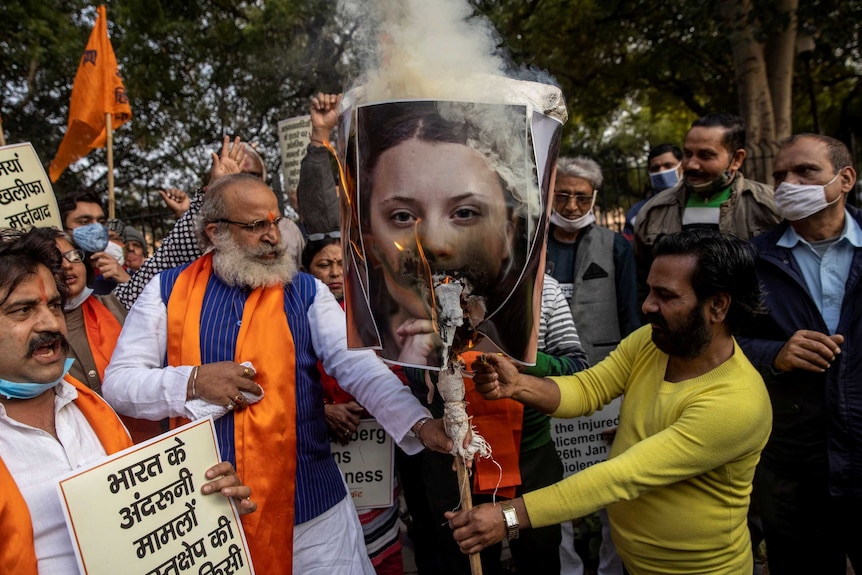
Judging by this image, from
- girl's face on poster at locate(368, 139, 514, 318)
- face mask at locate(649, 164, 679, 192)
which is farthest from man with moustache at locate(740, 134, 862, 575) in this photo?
face mask at locate(649, 164, 679, 192)

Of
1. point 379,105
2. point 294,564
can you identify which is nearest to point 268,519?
point 294,564

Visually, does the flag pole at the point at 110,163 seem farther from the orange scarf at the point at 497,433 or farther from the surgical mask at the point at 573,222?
the orange scarf at the point at 497,433

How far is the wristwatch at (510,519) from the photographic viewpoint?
2.09 m

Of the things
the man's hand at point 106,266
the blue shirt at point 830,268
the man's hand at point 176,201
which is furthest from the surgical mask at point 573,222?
the man's hand at point 106,266

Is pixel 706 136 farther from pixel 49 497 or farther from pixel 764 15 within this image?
pixel 764 15

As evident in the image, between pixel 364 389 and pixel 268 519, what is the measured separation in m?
0.59

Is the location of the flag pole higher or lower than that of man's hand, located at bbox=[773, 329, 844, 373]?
higher

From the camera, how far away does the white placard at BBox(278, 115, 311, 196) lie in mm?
5836

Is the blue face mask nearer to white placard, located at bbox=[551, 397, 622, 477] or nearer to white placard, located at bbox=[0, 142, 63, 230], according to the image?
white placard, located at bbox=[0, 142, 63, 230]

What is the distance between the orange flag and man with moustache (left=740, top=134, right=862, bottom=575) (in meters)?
4.56

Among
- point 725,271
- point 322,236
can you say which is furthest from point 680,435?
point 322,236

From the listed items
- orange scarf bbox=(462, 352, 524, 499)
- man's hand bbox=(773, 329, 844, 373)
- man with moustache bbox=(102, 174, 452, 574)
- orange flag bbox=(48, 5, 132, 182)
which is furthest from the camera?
orange flag bbox=(48, 5, 132, 182)

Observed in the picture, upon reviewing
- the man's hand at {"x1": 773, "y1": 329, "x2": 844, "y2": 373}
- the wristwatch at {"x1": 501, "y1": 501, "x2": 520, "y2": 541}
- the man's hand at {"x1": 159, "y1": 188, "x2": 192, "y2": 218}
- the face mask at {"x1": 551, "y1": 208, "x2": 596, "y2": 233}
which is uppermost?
the man's hand at {"x1": 159, "y1": 188, "x2": 192, "y2": 218}

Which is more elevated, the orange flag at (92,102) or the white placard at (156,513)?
the orange flag at (92,102)
